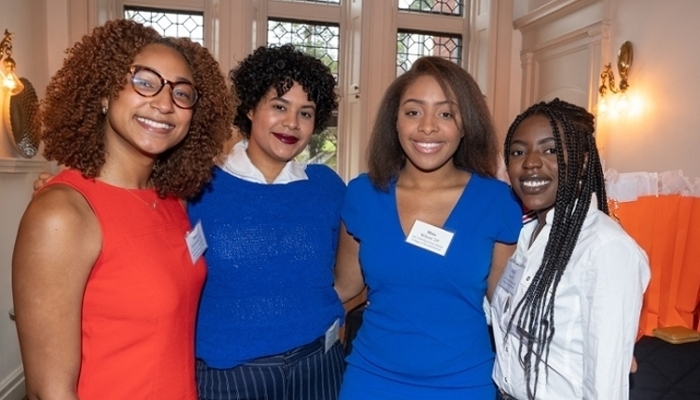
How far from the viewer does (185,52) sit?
1.29 m

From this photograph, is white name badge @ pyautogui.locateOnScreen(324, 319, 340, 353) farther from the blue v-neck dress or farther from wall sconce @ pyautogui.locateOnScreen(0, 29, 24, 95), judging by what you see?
wall sconce @ pyautogui.locateOnScreen(0, 29, 24, 95)

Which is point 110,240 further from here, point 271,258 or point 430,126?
point 430,126

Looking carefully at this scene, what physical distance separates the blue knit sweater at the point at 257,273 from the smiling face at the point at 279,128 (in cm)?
11

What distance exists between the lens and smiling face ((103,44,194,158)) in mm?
1170

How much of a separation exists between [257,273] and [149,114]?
0.54m

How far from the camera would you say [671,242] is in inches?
87.8

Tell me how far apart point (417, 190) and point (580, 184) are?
47 centimetres

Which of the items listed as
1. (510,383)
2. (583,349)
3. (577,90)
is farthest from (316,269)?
(577,90)

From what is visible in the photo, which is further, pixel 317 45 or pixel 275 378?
pixel 317 45

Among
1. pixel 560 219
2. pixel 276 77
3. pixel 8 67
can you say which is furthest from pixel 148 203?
pixel 8 67

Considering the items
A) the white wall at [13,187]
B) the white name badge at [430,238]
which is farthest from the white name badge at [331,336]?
the white wall at [13,187]

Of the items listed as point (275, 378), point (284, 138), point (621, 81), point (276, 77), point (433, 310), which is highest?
point (621, 81)

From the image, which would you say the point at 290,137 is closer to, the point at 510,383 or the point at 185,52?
the point at 185,52

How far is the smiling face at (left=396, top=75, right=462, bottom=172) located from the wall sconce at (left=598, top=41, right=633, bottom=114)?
2819 mm
